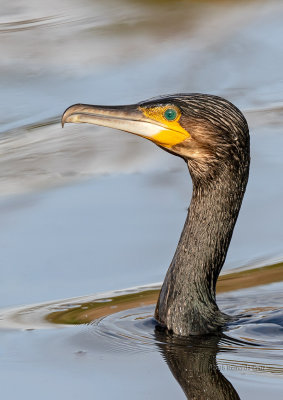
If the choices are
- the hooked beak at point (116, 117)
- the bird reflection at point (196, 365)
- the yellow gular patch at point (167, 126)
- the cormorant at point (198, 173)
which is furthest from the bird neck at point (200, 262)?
the hooked beak at point (116, 117)

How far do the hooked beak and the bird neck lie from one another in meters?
0.35

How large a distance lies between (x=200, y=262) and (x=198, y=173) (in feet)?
1.45

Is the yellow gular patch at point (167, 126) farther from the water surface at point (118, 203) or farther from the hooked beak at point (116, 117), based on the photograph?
the water surface at point (118, 203)

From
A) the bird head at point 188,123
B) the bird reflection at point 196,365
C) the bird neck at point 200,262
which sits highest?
the bird head at point 188,123

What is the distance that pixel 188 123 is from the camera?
17.0ft

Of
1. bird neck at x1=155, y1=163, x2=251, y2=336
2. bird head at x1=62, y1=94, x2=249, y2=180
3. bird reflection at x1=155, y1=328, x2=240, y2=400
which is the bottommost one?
bird reflection at x1=155, y1=328, x2=240, y2=400

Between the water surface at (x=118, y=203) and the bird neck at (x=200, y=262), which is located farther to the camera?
the bird neck at (x=200, y=262)

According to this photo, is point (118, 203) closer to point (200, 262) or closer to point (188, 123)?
point (200, 262)

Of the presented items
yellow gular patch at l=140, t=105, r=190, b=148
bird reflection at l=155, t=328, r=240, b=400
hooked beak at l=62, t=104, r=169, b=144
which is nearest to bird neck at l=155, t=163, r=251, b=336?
bird reflection at l=155, t=328, r=240, b=400

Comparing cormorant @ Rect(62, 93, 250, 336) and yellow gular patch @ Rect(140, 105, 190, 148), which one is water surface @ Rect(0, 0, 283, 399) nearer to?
cormorant @ Rect(62, 93, 250, 336)

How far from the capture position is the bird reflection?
4.57 m

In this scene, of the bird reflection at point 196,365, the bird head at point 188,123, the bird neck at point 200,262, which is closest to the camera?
the bird reflection at point 196,365

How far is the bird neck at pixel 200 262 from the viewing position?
17.4 ft

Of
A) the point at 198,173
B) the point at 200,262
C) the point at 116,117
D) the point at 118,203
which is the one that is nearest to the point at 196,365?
the point at 200,262
